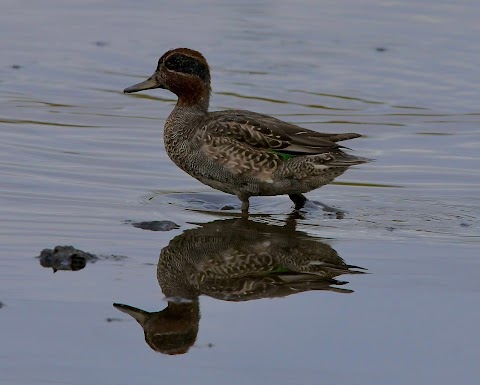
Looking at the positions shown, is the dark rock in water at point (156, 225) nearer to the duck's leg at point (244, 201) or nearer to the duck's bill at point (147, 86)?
the duck's leg at point (244, 201)

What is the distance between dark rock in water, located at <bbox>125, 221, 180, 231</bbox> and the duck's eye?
7.31 feet

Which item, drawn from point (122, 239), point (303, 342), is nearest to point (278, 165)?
point (122, 239)

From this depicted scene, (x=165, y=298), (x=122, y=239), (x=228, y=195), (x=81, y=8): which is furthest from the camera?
(x=81, y=8)

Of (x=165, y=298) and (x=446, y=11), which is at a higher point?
(x=446, y=11)

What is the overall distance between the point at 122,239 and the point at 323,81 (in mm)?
7401

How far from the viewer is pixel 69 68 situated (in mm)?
16234

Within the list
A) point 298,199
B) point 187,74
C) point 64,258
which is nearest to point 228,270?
point 64,258

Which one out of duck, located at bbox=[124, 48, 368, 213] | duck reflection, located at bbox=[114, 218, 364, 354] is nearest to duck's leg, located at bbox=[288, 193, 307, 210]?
duck, located at bbox=[124, 48, 368, 213]

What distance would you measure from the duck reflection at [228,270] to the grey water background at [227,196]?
12cm

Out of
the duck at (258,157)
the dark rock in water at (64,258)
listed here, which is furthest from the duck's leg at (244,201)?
the dark rock in water at (64,258)

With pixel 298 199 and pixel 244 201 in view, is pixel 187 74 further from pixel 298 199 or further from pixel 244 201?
pixel 298 199

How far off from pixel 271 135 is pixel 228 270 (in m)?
2.61

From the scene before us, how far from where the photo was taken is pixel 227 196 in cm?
1160

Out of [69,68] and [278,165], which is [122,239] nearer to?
[278,165]
